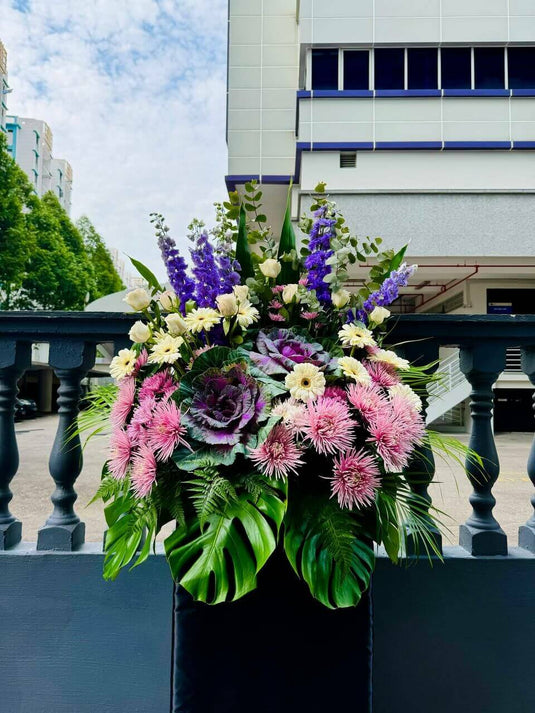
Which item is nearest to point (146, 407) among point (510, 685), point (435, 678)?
point (435, 678)

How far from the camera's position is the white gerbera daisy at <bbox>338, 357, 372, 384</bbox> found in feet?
3.49

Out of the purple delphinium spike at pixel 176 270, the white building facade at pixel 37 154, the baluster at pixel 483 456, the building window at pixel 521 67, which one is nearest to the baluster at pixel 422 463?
the baluster at pixel 483 456

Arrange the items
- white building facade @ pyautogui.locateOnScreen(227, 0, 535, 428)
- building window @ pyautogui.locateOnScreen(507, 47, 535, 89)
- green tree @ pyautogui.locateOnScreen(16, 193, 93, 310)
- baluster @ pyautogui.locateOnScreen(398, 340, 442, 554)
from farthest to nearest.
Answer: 1. green tree @ pyautogui.locateOnScreen(16, 193, 93, 310)
2. building window @ pyautogui.locateOnScreen(507, 47, 535, 89)
3. white building facade @ pyautogui.locateOnScreen(227, 0, 535, 428)
4. baluster @ pyautogui.locateOnScreen(398, 340, 442, 554)

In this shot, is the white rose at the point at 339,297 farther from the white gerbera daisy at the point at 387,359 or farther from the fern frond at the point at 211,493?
the fern frond at the point at 211,493

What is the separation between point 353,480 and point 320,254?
1.80ft

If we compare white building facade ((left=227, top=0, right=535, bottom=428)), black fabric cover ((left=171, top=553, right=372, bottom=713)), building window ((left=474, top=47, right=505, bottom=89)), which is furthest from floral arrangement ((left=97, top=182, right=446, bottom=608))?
building window ((left=474, top=47, right=505, bottom=89))

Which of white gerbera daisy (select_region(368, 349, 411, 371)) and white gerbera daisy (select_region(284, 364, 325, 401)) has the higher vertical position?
white gerbera daisy (select_region(368, 349, 411, 371))

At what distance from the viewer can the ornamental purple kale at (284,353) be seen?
1.10m

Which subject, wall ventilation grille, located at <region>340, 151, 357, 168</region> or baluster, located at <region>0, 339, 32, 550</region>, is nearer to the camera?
baluster, located at <region>0, 339, 32, 550</region>

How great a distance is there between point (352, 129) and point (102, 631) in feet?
46.9

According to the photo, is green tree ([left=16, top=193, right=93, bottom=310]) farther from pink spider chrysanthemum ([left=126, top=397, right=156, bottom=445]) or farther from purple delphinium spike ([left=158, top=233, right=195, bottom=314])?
pink spider chrysanthemum ([left=126, top=397, right=156, bottom=445])

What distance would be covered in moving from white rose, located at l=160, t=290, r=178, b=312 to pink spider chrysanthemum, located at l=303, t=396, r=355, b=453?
44cm

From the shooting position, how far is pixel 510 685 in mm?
1537

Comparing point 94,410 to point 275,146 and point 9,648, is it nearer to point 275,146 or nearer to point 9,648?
point 9,648
